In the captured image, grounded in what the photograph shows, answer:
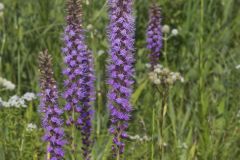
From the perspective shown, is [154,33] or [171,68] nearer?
[154,33]

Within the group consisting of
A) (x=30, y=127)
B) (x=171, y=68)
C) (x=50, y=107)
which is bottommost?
(x=30, y=127)

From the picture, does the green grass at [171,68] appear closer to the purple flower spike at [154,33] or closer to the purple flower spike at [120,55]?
the purple flower spike at [154,33]

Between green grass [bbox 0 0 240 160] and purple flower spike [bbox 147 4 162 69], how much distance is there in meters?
0.26

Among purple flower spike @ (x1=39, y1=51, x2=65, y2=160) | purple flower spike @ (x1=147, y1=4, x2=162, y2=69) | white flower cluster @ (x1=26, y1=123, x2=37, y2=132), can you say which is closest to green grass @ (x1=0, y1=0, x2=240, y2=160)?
white flower cluster @ (x1=26, y1=123, x2=37, y2=132)

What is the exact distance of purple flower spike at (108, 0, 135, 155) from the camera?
3.10 meters

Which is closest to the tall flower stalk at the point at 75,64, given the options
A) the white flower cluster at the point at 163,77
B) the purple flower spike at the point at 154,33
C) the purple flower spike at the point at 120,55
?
the purple flower spike at the point at 120,55

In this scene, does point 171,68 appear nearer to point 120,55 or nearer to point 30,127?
point 30,127

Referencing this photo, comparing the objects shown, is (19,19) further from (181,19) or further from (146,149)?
(146,149)

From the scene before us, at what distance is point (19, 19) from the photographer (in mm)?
5836

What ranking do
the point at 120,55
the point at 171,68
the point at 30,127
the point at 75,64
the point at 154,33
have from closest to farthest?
the point at 120,55 < the point at 75,64 < the point at 30,127 < the point at 154,33 < the point at 171,68

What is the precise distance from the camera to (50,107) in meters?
3.15

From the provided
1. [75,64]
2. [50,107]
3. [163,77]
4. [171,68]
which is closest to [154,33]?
[171,68]

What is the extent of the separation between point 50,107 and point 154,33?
6.19ft

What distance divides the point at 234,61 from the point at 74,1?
A: 87.7 inches
